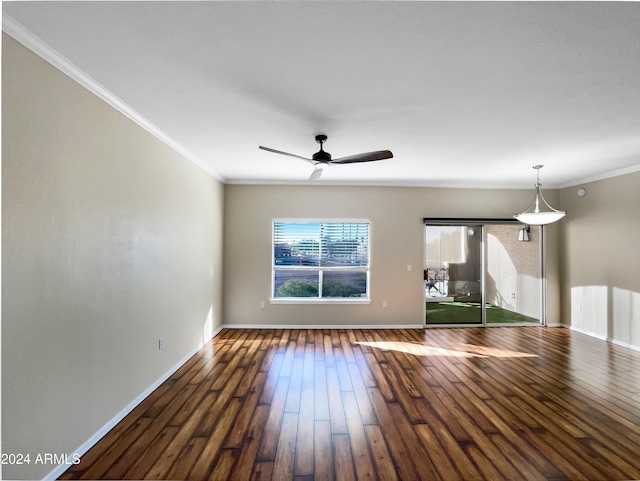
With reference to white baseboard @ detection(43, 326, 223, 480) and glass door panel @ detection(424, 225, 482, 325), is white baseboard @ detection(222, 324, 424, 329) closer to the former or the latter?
glass door panel @ detection(424, 225, 482, 325)

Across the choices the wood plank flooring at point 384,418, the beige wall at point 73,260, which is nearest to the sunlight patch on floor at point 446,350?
the wood plank flooring at point 384,418

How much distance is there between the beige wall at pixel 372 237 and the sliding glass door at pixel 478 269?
210 millimetres

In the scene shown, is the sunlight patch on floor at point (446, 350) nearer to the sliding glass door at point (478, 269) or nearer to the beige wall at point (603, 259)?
the sliding glass door at point (478, 269)

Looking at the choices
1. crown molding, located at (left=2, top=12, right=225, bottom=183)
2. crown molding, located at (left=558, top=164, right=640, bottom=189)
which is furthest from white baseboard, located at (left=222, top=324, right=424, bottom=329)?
crown molding, located at (left=558, top=164, right=640, bottom=189)

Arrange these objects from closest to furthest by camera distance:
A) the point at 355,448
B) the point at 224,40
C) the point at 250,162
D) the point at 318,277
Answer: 1. the point at 224,40
2. the point at 355,448
3. the point at 250,162
4. the point at 318,277

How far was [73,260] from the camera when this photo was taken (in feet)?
6.14

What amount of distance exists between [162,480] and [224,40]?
8.56 feet

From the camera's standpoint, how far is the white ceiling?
4.56 feet

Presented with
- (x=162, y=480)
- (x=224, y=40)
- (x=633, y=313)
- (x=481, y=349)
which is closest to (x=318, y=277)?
(x=481, y=349)

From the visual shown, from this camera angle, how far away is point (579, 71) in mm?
1813

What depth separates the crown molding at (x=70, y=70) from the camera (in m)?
1.47

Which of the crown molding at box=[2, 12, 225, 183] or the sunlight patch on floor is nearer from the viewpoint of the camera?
the crown molding at box=[2, 12, 225, 183]

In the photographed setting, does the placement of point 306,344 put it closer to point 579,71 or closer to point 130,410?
point 130,410

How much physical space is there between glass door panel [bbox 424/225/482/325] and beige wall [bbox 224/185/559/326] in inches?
9.3
